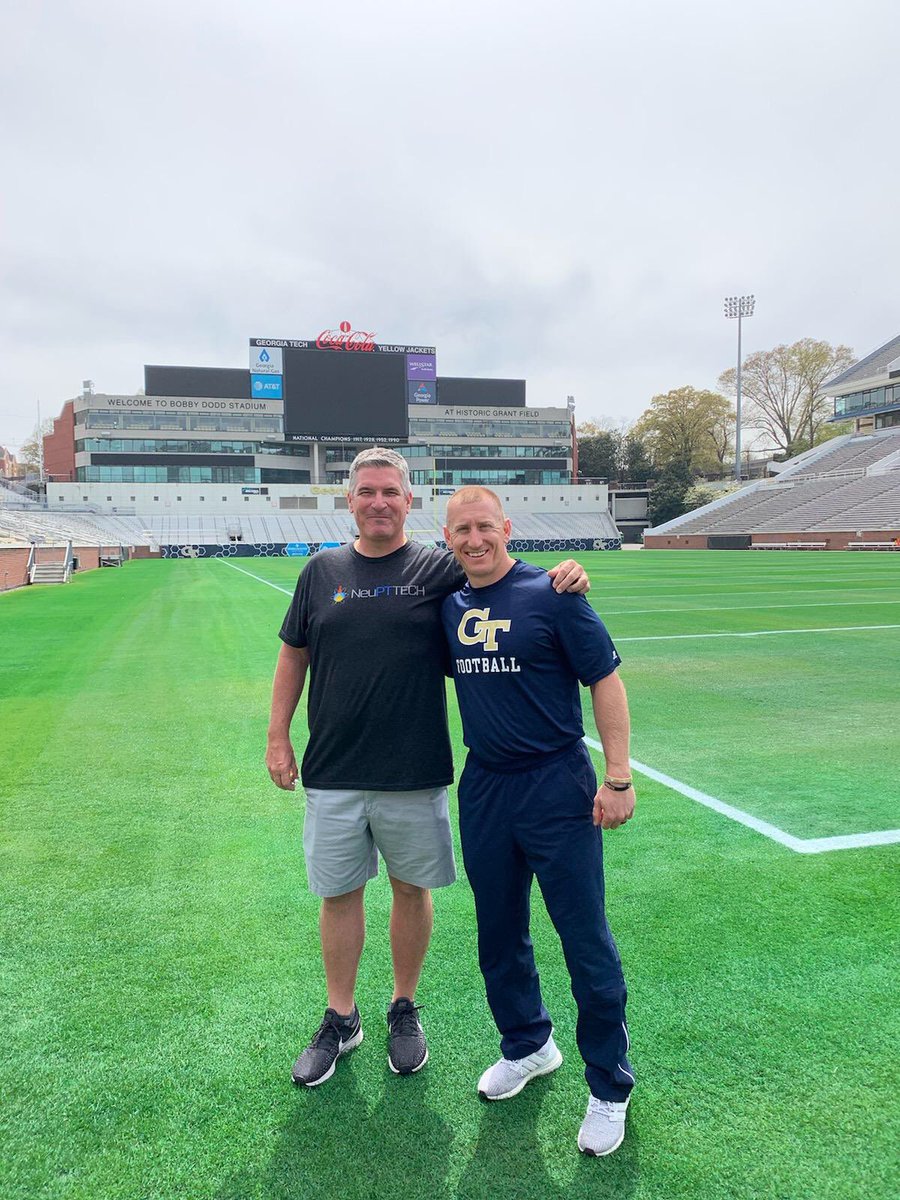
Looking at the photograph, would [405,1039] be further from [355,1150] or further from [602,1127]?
[602,1127]

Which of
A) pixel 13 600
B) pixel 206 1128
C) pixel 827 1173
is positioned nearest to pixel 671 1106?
pixel 827 1173

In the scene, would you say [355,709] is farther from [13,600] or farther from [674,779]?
[13,600]

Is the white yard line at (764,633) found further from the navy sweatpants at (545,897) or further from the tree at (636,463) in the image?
the tree at (636,463)

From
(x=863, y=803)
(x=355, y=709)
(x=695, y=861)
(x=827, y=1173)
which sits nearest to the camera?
(x=827, y=1173)

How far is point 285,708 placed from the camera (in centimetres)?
300

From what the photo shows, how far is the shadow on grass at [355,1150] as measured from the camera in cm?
215

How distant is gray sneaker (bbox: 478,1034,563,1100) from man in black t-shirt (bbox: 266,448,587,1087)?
0.92 ft

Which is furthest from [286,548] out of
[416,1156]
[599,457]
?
[416,1156]

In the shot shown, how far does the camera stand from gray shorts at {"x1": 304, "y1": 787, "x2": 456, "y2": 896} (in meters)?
2.80

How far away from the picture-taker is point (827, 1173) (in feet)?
7.07

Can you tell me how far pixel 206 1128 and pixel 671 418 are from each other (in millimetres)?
92478

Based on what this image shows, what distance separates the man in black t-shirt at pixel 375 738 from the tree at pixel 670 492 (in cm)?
7799

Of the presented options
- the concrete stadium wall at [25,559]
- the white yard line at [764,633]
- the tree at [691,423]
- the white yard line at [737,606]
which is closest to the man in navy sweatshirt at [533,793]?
the white yard line at [764,633]

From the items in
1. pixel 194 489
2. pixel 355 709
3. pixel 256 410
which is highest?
pixel 256 410
